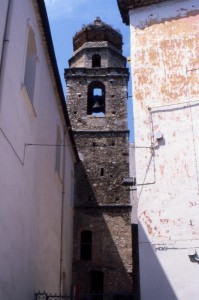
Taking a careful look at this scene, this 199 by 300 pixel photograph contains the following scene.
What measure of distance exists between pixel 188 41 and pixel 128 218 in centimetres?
827

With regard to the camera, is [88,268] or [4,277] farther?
[88,268]

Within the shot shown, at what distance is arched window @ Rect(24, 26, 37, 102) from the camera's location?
8.91 metres

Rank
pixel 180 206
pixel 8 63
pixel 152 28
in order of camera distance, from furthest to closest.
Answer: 1. pixel 152 28
2. pixel 180 206
3. pixel 8 63

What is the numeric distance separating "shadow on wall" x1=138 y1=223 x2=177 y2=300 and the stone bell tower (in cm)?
734

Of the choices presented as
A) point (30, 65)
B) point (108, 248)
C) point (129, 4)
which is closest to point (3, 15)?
point (30, 65)

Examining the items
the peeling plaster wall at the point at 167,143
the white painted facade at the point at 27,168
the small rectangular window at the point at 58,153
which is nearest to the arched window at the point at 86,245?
the white painted facade at the point at 27,168

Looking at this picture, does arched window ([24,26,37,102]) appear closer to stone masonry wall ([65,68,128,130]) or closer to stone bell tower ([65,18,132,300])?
stone bell tower ([65,18,132,300])

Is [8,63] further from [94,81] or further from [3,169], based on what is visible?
[94,81]

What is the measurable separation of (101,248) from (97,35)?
10.6 m

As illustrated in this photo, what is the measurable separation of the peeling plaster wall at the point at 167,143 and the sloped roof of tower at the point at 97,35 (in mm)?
11059

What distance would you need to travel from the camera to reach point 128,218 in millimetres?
16219

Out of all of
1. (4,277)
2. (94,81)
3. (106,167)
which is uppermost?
(94,81)

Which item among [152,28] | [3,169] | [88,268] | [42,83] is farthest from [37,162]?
[88,268]

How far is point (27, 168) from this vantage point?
828 centimetres
